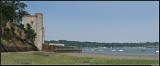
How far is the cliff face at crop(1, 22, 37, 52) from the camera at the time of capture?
50.4 metres

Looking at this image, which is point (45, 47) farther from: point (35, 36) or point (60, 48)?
point (60, 48)

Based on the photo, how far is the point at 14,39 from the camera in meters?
57.3

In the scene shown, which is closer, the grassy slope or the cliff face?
the cliff face

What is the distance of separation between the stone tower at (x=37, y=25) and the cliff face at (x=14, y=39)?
1848 millimetres

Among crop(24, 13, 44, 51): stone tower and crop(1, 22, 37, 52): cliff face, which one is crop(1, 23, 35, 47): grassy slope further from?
crop(24, 13, 44, 51): stone tower

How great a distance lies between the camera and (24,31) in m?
66.2

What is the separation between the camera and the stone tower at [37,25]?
68.2 meters

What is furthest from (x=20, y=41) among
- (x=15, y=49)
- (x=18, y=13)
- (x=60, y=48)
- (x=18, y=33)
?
(x=60, y=48)

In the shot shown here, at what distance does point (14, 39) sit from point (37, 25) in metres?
12.7

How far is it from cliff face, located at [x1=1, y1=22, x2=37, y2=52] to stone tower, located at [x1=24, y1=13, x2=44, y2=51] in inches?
72.8

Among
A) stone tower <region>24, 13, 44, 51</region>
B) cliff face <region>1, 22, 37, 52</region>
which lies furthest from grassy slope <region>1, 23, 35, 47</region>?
stone tower <region>24, 13, 44, 51</region>

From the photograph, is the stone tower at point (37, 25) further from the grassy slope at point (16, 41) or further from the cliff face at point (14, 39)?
the grassy slope at point (16, 41)

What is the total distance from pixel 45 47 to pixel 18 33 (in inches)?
368

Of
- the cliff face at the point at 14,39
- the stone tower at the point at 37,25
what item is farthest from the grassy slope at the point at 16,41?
the stone tower at the point at 37,25
